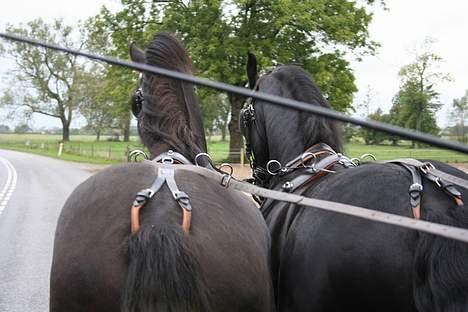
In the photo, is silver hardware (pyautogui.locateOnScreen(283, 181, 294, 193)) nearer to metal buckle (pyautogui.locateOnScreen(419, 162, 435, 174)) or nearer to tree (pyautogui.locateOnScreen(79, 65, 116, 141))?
metal buckle (pyautogui.locateOnScreen(419, 162, 435, 174))

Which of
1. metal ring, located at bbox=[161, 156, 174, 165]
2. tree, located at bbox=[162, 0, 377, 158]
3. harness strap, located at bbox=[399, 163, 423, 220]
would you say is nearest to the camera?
harness strap, located at bbox=[399, 163, 423, 220]

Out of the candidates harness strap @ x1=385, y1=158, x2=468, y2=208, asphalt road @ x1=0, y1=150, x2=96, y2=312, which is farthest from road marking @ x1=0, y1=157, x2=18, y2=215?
harness strap @ x1=385, y1=158, x2=468, y2=208

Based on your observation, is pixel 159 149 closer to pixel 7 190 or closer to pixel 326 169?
pixel 326 169

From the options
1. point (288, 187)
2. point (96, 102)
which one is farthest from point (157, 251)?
point (96, 102)

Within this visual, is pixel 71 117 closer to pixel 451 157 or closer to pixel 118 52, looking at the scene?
pixel 118 52

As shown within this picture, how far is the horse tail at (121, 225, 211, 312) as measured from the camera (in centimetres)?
204

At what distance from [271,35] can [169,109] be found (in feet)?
78.9

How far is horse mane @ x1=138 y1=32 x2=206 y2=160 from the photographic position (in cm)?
312

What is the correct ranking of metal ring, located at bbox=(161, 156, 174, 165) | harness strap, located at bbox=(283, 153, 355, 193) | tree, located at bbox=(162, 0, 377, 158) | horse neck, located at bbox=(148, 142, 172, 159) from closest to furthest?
metal ring, located at bbox=(161, 156, 174, 165)
horse neck, located at bbox=(148, 142, 172, 159)
harness strap, located at bbox=(283, 153, 355, 193)
tree, located at bbox=(162, 0, 377, 158)

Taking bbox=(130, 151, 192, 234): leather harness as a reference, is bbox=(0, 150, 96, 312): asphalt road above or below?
Answer: below

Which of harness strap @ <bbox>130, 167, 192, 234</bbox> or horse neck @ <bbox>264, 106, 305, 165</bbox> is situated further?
horse neck @ <bbox>264, 106, 305, 165</bbox>

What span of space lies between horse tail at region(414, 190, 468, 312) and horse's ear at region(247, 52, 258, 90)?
2.44 metres

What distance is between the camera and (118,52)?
90.4ft

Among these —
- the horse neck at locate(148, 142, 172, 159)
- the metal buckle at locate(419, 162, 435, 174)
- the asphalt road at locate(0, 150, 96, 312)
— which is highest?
the metal buckle at locate(419, 162, 435, 174)
